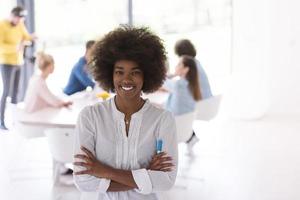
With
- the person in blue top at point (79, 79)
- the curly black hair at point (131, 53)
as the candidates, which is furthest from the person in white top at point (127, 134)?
the person in blue top at point (79, 79)

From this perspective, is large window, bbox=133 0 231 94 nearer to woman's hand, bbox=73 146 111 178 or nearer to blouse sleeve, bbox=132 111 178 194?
blouse sleeve, bbox=132 111 178 194

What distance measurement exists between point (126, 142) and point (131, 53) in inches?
11.5

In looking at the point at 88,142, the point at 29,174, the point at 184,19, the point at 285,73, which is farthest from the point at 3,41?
the point at 88,142

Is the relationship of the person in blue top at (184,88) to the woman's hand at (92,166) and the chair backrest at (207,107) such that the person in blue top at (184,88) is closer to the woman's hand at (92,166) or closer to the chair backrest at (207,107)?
the chair backrest at (207,107)

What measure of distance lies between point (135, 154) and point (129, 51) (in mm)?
339

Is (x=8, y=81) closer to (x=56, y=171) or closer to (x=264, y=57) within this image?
(x=56, y=171)

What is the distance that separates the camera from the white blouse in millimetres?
A: 1609

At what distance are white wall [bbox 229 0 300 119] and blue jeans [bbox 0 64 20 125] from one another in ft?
9.50

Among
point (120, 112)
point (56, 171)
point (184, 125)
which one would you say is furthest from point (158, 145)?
point (56, 171)

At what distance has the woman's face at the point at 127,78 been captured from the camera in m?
1.60

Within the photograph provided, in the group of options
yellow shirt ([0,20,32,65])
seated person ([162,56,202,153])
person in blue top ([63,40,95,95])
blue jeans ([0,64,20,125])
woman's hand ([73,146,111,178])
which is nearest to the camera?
woman's hand ([73,146,111,178])

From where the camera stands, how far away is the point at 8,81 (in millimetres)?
6355

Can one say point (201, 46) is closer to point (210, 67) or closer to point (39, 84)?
point (210, 67)

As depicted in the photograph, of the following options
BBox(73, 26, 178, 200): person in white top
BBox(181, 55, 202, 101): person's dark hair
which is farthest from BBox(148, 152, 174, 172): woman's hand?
BBox(181, 55, 202, 101): person's dark hair
